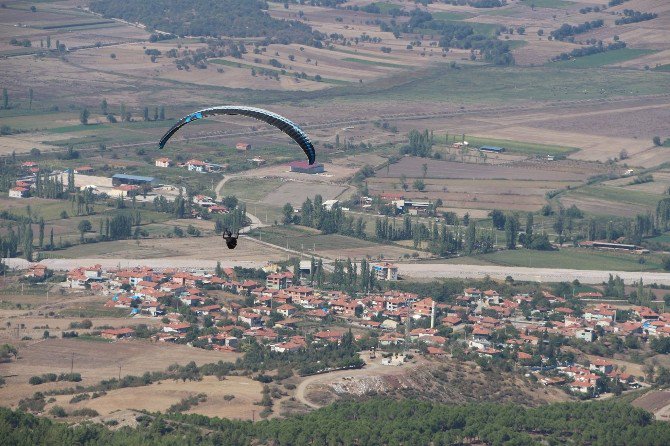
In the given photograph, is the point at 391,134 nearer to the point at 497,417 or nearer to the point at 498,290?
the point at 498,290

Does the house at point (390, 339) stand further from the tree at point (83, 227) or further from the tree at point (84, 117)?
the tree at point (84, 117)

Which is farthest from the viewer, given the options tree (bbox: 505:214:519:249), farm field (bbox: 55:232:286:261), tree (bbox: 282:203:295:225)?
tree (bbox: 282:203:295:225)

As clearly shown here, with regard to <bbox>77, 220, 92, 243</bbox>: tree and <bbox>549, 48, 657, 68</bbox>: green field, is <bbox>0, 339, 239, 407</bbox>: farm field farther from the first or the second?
<bbox>549, 48, 657, 68</bbox>: green field

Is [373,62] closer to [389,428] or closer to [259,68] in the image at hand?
[259,68]

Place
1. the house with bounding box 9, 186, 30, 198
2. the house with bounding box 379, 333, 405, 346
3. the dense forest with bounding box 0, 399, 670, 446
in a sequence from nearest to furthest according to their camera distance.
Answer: the dense forest with bounding box 0, 399, 670, 446 < the house with bounding box 379, 333, 405, 346 < the house with bounding box 9, 186, 30, 198

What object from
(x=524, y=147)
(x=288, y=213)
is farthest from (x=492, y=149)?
(x=288, y=213)

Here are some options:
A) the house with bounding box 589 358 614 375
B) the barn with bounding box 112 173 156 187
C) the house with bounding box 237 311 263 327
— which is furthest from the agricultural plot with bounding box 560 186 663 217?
the house with bounding box 589 358 614 375

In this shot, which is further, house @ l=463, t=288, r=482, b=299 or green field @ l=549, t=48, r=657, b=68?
green field @ l=549, t=48, r=657, b=68
